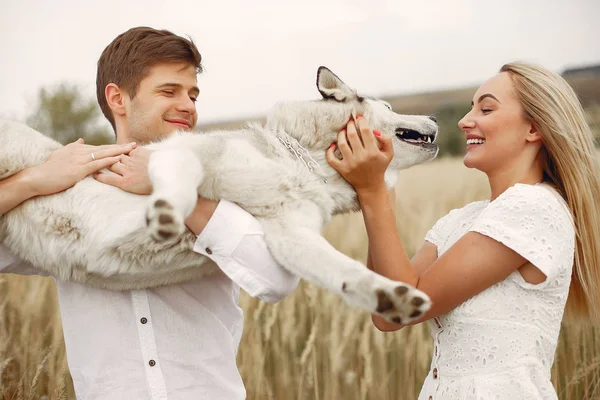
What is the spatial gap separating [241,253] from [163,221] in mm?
355

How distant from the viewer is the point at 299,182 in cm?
222

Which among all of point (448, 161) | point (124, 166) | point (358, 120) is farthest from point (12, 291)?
point (448, 161)

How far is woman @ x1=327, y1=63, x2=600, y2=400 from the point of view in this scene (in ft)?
6.74

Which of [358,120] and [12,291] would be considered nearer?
[358,120]

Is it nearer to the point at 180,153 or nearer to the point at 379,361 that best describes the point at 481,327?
the point at 180,153

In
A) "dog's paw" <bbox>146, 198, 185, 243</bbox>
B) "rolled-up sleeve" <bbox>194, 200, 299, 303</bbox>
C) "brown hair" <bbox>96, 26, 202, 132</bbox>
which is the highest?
"brown hair" <bbox>96, 26, 202, 132</bbox>

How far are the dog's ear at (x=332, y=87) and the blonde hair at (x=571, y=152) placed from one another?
659 millimetres

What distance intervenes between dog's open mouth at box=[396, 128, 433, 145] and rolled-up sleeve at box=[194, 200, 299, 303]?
3.17ft

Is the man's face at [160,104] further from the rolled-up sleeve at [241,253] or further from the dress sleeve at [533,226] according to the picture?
the dress sleeve at [533,226]

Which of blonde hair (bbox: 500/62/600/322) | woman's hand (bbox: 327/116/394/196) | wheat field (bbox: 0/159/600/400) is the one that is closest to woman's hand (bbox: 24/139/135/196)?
woman's hand (bbox: 327/116/394/196)

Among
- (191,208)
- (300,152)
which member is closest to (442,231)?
(300,152)

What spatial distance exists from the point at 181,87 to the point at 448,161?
590 centimetres

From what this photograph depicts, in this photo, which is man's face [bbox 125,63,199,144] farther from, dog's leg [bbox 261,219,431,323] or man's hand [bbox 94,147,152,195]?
dog's leg [bbox 261,219,431,323]

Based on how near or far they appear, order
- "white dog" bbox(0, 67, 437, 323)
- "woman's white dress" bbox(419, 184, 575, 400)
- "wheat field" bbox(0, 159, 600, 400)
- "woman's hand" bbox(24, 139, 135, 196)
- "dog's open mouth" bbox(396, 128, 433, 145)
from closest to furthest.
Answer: "white dog" bbox(0, 67, 437, 323) → "woman's white dress" bbox(419, 184, 575, 400) → "woman's hand" bbox(24, 139, 135, 196) → "dog's open mouth" bbox(396, 128, 433, 145) → "wheat field" bbox(0, 159, 600, 400)
